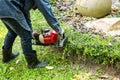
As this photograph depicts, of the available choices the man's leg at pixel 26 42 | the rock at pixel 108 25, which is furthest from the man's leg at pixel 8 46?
the rock at pixel 108 25

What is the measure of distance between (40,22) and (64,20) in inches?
16.0

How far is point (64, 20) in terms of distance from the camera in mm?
5641

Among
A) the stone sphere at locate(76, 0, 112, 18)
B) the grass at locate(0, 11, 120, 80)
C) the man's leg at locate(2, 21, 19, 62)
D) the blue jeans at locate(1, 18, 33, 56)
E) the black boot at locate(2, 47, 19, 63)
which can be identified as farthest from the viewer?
the stone sphere at locate(76, 0, 112, 18)

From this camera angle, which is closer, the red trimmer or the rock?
the red trimmer

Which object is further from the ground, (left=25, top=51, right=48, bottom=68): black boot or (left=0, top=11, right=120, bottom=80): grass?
(left=25, top=51, right=48, bottom=68): black boot

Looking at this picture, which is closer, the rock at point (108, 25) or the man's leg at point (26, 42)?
the man's leg at point (26, 42)

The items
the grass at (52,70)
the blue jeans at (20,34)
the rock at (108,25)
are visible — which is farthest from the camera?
the rock at (108,25)

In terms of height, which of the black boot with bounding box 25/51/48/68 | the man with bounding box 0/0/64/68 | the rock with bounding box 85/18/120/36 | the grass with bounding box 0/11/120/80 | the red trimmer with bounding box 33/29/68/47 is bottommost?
the grass with bounding box 0/11/120/80

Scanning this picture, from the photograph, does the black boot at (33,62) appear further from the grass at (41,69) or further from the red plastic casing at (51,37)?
the red plastic casing at (51,37)

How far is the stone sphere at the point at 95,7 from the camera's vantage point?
5637 mm

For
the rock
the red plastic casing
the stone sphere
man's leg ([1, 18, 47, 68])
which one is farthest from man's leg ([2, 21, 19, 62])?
the stone sphere

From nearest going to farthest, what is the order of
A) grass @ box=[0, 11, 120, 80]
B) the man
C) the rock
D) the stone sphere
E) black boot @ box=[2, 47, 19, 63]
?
the man
grass @ box=[0, 11, 120, 80]
black boot @ box=[2, 47, 19, 63]
the rock
the stone sphere

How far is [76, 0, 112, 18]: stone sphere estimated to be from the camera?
564 centimetres

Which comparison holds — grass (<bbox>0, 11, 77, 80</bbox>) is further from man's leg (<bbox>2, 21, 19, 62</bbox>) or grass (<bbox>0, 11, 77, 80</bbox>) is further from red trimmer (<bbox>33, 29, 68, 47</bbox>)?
red trimmer (<bbox>33, 29, 68, 47</bbox>)
